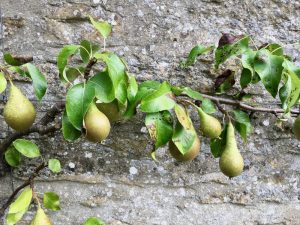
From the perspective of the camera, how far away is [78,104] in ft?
2.88

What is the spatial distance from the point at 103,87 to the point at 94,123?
72mm

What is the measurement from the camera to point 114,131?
1.20 metres

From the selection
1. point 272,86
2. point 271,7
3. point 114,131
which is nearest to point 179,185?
point 114,131

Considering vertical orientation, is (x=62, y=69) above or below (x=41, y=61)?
above

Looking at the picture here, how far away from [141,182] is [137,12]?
42 centimetres

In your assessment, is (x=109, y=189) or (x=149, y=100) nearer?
(x=149, y=100)

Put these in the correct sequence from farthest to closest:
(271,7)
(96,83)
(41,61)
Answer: (271,7) < (41,61) < (96,83)

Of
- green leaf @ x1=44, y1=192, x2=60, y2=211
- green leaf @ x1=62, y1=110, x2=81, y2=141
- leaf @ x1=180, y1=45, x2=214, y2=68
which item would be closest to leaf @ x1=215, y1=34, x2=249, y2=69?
leaf @ x1=180, y1=45, x2=214, y2=68

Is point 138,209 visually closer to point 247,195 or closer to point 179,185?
point 179,185

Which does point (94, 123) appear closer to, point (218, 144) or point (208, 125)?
point (208, 125)

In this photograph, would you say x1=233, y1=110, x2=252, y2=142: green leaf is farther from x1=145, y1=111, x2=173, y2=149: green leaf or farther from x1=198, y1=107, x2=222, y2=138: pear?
x1=145, y1=111, x2=173, y2=149: green leaf

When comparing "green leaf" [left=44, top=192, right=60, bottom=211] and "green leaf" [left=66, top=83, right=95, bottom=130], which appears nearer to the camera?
"green leaf" [left=66, top=83, right=95, bottom=130]

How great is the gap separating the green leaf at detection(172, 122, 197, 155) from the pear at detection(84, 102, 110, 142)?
137 mm

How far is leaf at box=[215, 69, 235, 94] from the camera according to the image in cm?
120
